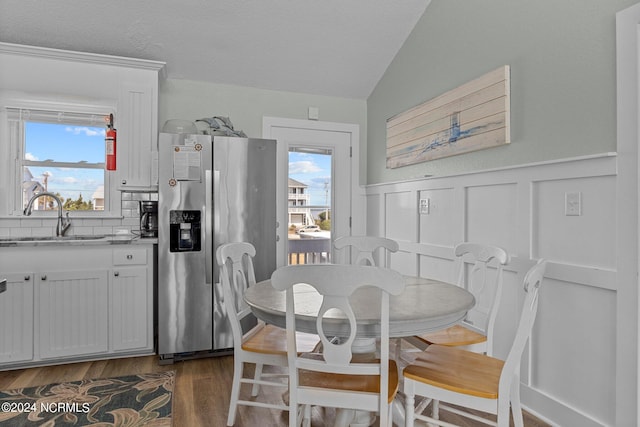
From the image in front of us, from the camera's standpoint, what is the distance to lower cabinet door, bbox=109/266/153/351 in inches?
116

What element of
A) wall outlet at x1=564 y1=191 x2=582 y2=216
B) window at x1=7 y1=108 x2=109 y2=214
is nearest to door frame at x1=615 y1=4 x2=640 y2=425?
wall outlet at x1=564 y1=191 x2=582 y2=216

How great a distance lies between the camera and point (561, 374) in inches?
81.7

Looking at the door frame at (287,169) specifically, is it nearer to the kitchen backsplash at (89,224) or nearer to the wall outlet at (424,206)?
the wall outlet at (424,206)

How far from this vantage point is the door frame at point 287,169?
13.1 feet

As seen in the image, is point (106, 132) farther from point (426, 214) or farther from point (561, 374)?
point (561, 374)

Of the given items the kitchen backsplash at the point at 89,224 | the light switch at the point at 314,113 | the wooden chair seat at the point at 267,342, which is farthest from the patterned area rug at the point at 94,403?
the light switch at the point at 314,113

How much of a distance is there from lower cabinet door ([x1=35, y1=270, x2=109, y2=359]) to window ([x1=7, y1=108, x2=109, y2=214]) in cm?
79

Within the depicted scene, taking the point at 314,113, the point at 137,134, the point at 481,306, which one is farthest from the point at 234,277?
the point at 314,113

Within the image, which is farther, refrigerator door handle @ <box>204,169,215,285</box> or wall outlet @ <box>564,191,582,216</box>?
refrigerator door handle @ <box>204,169,215,285</box>

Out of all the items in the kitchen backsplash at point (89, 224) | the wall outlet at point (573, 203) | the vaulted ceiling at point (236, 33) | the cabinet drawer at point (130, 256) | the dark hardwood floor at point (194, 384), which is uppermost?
the vaulted ceiling at point (236, 33)

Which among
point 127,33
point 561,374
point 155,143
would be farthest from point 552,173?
point 127,33

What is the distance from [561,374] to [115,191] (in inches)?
140

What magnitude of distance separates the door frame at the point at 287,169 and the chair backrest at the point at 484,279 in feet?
5.54

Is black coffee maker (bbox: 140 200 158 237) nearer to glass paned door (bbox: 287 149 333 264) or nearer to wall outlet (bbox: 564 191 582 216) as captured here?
glass paned door (bbox: 287 149 333 264)
